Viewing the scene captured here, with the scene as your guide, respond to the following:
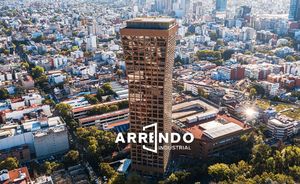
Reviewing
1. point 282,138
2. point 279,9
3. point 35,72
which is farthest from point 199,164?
point 279,9

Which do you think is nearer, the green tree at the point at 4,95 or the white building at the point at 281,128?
the white building at the point at 281,128

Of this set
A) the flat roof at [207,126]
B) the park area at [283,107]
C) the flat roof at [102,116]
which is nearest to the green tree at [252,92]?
the park area at [283,107]

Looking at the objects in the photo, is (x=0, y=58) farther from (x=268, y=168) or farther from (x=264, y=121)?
(x=268, y=168)

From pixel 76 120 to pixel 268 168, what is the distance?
A: 92.6 feet

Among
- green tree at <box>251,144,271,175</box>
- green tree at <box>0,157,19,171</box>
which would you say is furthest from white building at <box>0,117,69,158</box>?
green tree at <box>251,144,271,175</box>

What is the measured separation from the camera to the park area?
53237 mm

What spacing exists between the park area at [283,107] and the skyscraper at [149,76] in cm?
2588

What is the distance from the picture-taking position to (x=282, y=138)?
44.2 m

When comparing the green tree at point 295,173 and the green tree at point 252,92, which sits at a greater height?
the green tree at point 252,92

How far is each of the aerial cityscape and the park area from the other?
0.42 m

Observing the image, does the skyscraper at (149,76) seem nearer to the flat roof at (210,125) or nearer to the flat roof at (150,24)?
the flat roof at (150,24)

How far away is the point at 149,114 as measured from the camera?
115 feet

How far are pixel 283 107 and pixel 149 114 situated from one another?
3150 centimetres

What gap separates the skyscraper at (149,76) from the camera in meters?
31.2
